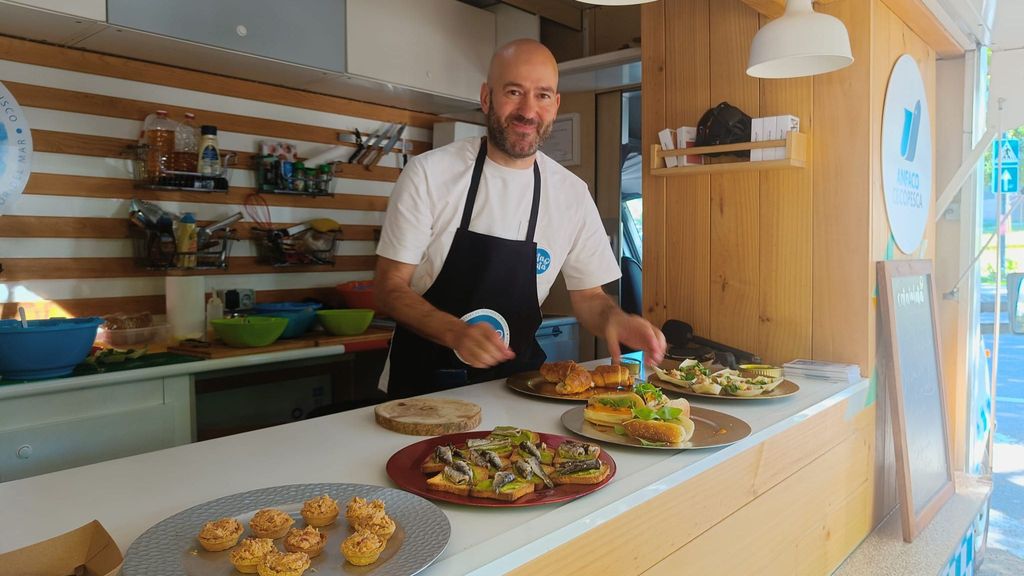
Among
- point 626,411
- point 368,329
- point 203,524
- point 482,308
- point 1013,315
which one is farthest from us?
point 368,329

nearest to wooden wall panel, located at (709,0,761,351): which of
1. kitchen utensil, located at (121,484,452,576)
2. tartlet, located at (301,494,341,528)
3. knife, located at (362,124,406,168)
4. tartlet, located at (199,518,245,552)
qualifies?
kitchen utensil, located at (121,484,452,576)

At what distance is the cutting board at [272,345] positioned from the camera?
2.73 metres

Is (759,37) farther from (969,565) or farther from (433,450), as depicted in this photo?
(969,565)

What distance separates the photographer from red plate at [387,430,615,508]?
39.6 inches

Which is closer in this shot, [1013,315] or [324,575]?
[324,575]

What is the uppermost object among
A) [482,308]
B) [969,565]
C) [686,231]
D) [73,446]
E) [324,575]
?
[686,231]

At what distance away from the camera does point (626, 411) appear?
1.38 meters

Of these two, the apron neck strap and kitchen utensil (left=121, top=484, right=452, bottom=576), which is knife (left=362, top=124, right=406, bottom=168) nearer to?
the apron neck strap

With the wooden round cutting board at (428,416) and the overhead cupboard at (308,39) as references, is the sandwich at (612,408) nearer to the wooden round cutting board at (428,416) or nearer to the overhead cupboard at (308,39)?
the wooden round cutting board at (428,416)

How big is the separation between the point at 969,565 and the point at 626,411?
1.85 meters

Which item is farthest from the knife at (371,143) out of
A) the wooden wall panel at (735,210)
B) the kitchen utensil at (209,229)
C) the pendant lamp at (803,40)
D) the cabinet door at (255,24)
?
the pendant lamp at (803,40)

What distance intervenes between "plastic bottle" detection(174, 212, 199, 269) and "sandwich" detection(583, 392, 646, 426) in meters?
2.22

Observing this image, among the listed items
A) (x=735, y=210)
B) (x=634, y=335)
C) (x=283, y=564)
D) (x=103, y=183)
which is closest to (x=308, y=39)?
(x=103, y=183)

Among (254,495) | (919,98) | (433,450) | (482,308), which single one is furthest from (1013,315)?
(254,495)
